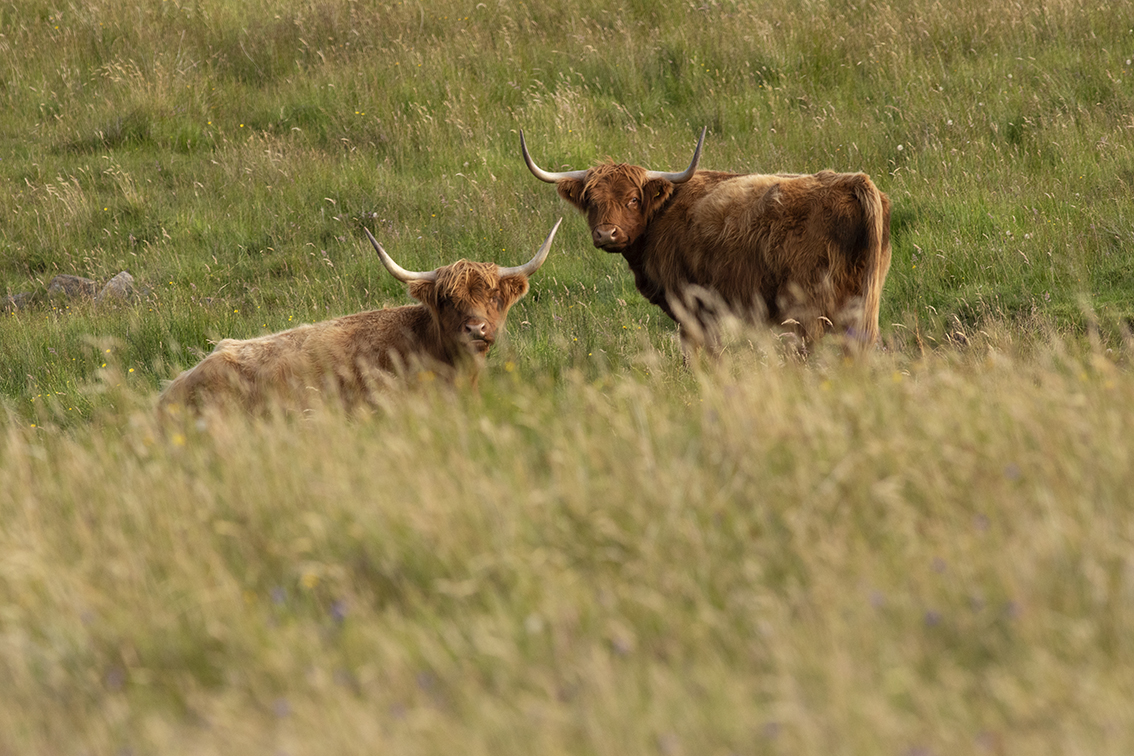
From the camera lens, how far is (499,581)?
3209 millimetres

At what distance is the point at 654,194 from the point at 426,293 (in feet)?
6.92

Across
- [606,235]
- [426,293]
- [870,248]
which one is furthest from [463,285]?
[870,248]

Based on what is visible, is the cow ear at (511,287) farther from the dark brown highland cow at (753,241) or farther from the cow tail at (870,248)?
the cow tail at (870,248)

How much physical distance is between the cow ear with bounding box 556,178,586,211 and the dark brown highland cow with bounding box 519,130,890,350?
7 cm

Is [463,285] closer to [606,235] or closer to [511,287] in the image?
[511,287]

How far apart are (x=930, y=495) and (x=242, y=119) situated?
11722 millimetres

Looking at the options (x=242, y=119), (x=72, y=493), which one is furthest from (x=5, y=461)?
(x=242, y=119)

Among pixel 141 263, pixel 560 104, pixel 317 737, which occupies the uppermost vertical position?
pixel 317 737

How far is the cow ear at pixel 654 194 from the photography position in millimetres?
8312

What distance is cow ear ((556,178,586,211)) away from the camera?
8.71m

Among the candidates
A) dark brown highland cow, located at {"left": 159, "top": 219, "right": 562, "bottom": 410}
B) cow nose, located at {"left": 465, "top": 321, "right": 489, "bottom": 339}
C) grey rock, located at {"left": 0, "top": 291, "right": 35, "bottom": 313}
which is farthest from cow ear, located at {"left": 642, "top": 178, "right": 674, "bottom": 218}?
grey rock, located at {"left": 0, "top": 291, "right": 35, "bottom": 313}

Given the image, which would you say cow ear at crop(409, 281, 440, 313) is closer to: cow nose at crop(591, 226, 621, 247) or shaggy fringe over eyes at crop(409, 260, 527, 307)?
shaggy fringe over eyes at crop(409, 260, 527, 307)

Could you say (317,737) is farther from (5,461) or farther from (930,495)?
(5,461)

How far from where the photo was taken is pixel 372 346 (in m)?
7.33
